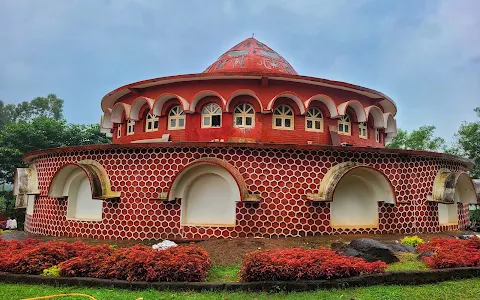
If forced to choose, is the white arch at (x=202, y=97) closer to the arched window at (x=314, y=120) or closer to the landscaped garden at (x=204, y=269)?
the arched window at (x=314, y=120)

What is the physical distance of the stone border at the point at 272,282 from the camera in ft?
21.4

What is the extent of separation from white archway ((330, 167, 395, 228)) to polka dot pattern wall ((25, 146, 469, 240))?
241 millimetres

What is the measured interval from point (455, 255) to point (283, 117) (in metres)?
7.79

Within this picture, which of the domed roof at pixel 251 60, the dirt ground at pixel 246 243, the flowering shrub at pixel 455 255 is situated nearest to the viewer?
the flowering shrub at pixel 455 255

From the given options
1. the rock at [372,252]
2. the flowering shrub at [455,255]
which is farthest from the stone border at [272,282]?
the rock at [372,252]

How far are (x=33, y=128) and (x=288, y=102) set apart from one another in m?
24.2

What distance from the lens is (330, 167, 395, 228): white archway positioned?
11.6 m

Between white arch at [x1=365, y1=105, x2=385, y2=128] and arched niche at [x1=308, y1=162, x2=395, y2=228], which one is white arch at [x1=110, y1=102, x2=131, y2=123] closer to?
arched niche at [x1=308, y1=162, x2=395, y2=228]

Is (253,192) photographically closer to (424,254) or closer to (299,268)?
(299,268)

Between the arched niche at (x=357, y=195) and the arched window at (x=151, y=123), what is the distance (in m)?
7.27

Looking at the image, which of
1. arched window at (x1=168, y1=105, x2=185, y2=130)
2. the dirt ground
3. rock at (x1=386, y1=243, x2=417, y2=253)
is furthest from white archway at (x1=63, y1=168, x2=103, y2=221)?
rock at (x1=386, y1=243, x2=417, y2=253)

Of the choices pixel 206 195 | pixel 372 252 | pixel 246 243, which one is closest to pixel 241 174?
pixel 206 195

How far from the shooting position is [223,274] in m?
7.58

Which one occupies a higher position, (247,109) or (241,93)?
(241,93)
